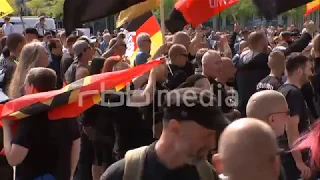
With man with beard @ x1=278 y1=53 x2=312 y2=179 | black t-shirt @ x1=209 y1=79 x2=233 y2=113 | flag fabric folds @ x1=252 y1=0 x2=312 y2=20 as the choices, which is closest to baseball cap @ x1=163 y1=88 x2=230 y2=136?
flag fabric folds @ x1=252 y1=0 x2=312 y2=20

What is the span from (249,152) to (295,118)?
132 inches

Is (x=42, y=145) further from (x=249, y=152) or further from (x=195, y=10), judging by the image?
(x=195, y=10)

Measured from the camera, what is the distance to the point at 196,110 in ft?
10.3

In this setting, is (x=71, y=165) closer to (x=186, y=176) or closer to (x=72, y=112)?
(x=72, y=112)

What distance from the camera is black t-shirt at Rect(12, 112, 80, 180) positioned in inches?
176

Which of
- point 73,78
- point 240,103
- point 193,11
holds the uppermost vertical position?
point 193,11

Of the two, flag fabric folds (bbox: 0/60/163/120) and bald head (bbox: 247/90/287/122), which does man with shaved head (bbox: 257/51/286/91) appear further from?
bald head (bbox: 247/90/287/122)

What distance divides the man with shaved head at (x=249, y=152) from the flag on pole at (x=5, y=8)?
9.49 meters

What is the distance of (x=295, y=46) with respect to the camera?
34.0 ft

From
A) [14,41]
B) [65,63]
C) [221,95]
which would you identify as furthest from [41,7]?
[221,95]

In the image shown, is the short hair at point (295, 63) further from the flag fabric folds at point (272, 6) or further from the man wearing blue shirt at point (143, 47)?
the man wearing blue shirt at point (143, 47)

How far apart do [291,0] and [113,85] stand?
5.46ft

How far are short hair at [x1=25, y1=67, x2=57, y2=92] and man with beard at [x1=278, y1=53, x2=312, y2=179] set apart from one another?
200 centimetres

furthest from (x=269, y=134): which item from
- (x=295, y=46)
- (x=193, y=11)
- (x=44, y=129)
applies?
(x=295, y=46)
